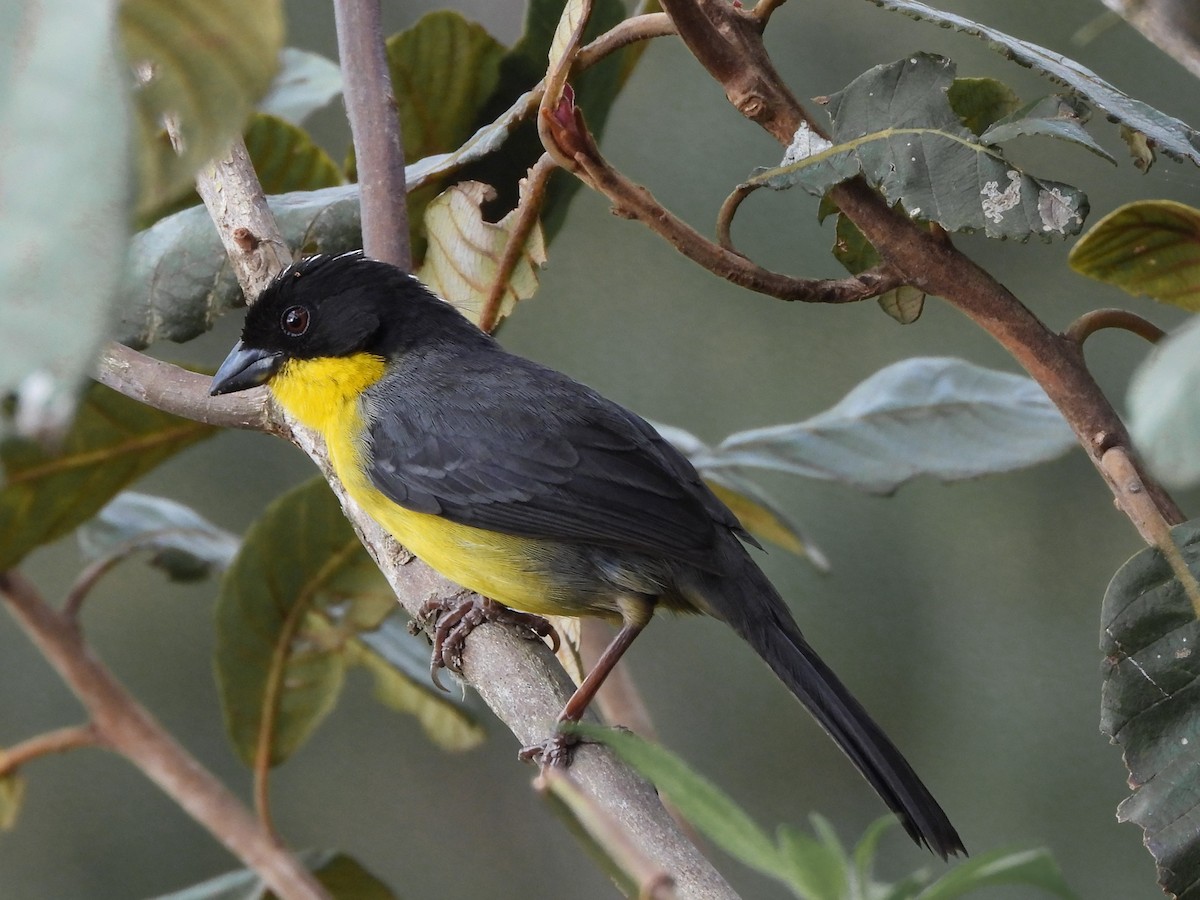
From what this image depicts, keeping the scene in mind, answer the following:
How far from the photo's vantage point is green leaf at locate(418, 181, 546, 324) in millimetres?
2234

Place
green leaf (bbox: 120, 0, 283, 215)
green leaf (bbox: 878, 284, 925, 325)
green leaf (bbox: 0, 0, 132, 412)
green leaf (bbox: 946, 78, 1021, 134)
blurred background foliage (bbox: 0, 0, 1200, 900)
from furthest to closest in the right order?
blurred background foliage (bbox: 0, 0, 1200, 900) < green leaf (bbox: 878, 284, 925, 325) < green leaf (bbox: 946, 78, 1021, 134) < green leaf (bbox: 120, 0, 283, 215) < green leaf (bbox: 0, 0, 132, 412)

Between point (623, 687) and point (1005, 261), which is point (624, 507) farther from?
point (1005, 261)

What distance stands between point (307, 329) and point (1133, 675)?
177 centimetres

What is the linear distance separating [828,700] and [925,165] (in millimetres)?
896

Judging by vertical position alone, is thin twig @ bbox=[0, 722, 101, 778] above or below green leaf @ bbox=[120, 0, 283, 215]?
below

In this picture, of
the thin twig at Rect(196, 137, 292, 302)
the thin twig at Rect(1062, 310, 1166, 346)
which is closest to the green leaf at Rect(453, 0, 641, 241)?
the thin twig at Rect(196, 137, 292, 302)

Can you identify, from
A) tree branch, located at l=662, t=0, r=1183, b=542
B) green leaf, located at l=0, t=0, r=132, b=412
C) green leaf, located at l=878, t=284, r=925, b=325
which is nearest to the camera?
green leaf, located at l=0, t=0, r=132, b=412

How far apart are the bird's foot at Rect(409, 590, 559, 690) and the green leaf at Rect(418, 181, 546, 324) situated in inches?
21.5

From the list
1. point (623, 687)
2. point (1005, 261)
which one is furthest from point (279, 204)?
point (1005, 261)

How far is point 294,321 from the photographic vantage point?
8.71 ft

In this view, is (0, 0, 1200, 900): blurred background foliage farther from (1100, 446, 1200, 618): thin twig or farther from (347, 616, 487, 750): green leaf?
(1100, 446, 1200, 618): thin twig

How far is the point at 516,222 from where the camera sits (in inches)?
85.7

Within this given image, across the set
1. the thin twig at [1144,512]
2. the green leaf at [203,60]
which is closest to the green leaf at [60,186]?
the green leaf at [203,60]

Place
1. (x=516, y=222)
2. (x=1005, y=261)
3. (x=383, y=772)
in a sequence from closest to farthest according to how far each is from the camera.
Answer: (x=516, y=222)
(x=1005, y=261)
(x=383, y=772)
